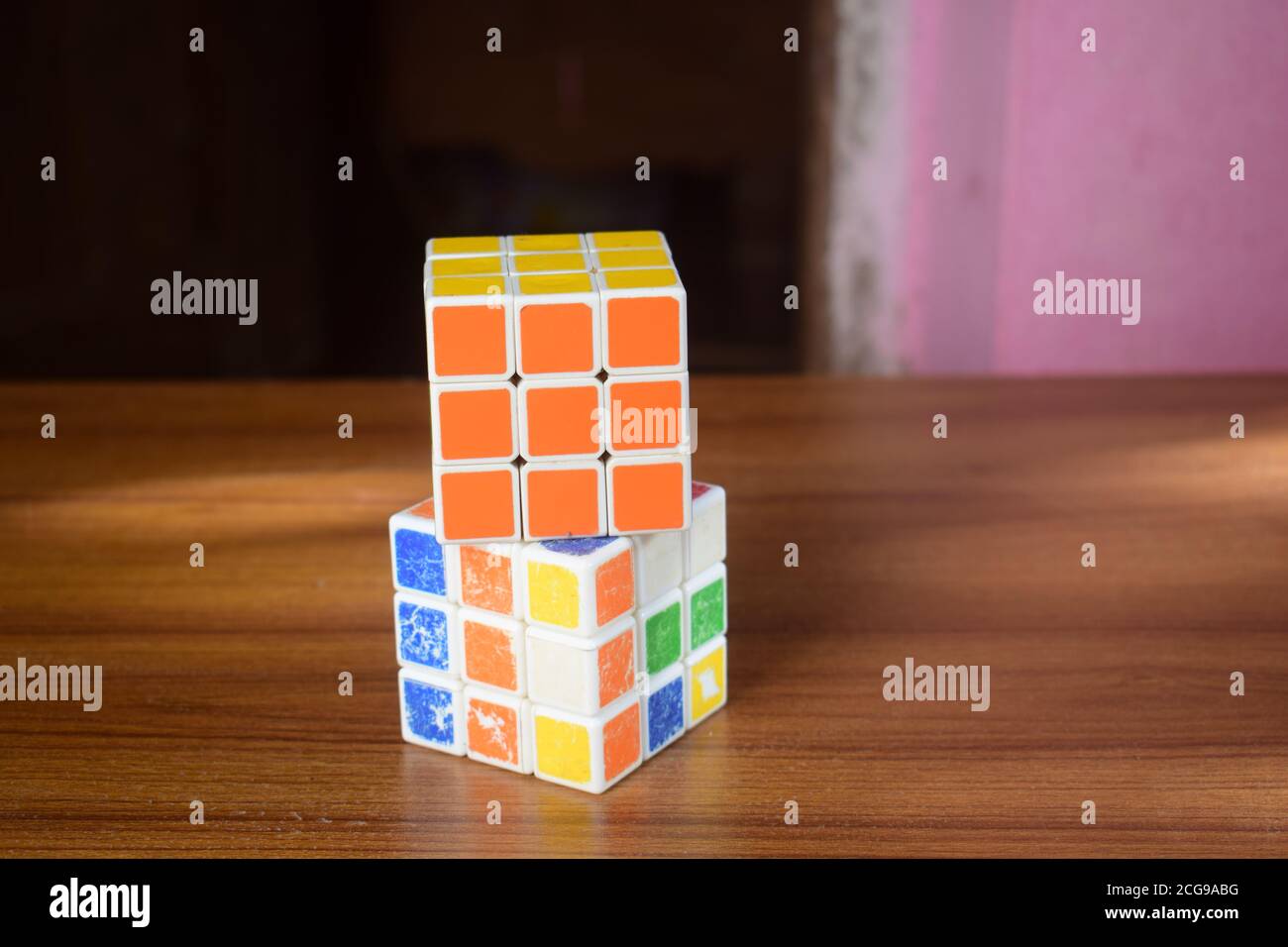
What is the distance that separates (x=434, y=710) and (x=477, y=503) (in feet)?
0.74

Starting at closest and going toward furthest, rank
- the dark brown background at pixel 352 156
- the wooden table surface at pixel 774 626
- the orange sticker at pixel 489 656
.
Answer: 1. the wooden table surface at pixel 774 626
2. the orange sticker at pixel 489 656
3. the dark brown background at pixel 352 156

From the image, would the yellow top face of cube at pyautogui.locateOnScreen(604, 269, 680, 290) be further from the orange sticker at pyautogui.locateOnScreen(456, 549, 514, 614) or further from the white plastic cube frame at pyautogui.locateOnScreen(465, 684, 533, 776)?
the white plastic cube frame at pyautogui.locateOnScreen(465, 684, 533, 776)

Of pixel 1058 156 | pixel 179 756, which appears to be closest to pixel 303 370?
pixel 1058 156

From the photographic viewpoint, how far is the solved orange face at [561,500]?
Answer: 1.57 metres

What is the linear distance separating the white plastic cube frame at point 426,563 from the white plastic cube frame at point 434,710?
0.09 m

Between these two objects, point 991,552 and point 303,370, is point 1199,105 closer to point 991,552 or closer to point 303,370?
point 991,552

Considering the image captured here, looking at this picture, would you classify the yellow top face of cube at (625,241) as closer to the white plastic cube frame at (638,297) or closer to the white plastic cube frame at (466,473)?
the white plastic cube frame at (638,297)

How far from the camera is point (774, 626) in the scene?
191 centimetres

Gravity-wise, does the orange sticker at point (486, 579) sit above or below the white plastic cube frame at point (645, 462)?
below

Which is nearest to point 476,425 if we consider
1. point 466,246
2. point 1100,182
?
point 466,246

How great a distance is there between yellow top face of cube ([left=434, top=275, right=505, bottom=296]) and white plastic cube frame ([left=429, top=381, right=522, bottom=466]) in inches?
3.3

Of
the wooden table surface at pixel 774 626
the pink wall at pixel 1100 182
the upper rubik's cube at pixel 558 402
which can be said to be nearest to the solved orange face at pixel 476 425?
the upper rubik's cube at pixel 558 402

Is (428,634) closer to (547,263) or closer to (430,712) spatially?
(430,712)

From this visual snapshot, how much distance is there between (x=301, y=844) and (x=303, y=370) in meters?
1.87
